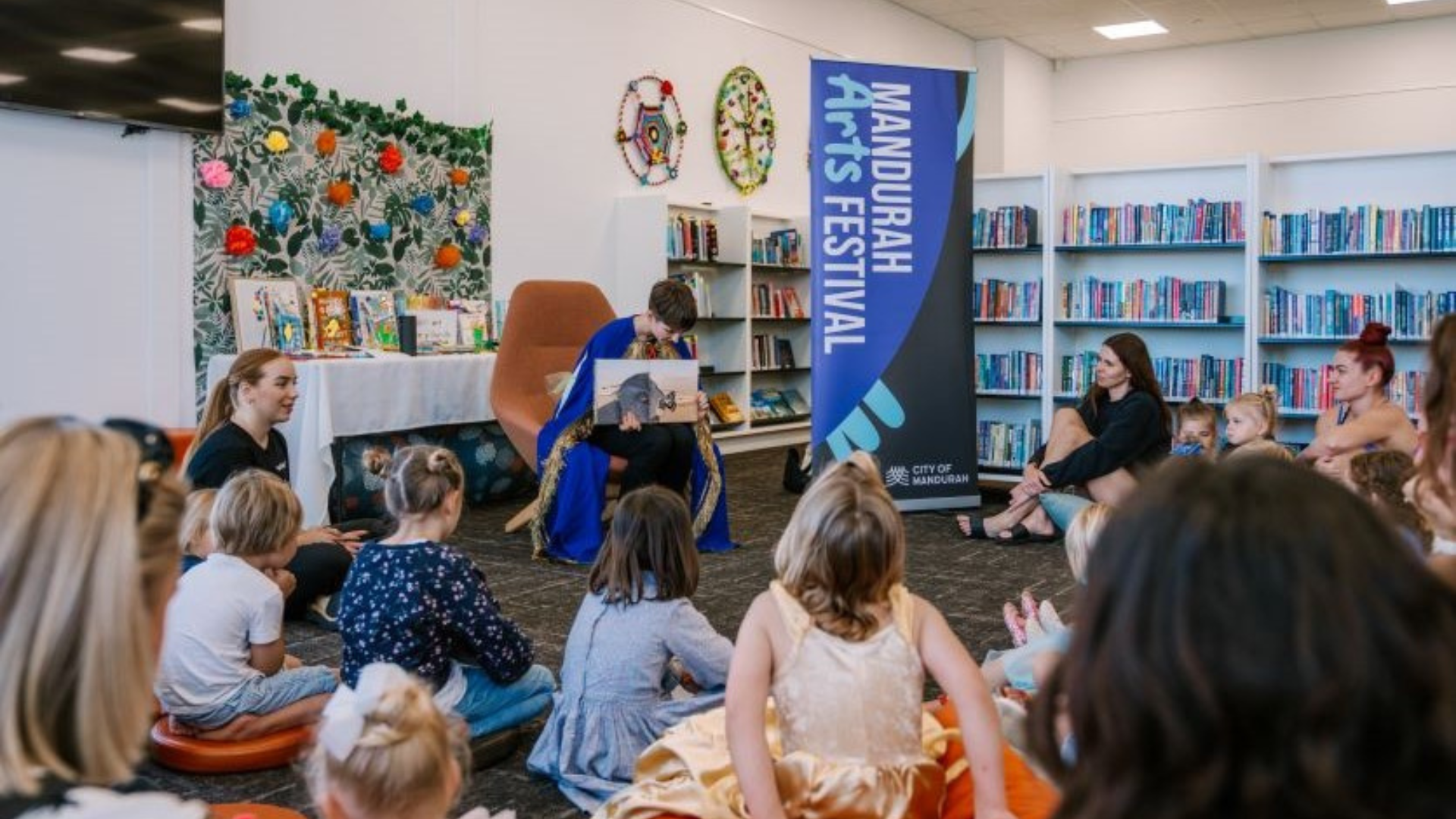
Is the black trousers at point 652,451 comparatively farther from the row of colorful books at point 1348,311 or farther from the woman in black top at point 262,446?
the row of colorful books at point 1348,311

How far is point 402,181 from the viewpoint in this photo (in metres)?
6.88

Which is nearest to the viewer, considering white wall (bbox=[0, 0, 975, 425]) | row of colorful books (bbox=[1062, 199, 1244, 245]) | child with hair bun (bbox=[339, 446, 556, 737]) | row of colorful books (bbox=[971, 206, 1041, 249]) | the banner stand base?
child with hair bun (bbox=[339, 446, 556, 737])

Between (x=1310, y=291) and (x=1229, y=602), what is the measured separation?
7.02m

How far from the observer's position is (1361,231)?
677 cm

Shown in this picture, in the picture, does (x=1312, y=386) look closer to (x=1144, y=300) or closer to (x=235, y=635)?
(x=1144, y=300)

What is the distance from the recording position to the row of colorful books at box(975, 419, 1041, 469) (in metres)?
7.50

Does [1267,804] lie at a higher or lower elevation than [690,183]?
lower

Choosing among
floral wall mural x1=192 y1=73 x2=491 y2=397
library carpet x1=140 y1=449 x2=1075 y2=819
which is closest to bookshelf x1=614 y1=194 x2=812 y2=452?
floral wall mural x1=192 y1=73 x2=491 y2=397

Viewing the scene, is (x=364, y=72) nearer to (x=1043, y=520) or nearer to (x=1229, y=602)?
(x=1043, y=520)

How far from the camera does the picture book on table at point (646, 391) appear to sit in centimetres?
544

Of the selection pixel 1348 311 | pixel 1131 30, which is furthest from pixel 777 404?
pixel 1131 30

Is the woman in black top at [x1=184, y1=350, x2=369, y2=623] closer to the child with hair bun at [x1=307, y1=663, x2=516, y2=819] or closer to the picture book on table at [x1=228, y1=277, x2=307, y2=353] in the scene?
the picture book on table at [x1=228, y1=277, x2=307, y2=353]

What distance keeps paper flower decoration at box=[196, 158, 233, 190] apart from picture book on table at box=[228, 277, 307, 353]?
429 millimetres

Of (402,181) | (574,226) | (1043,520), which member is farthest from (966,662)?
(574,226)
